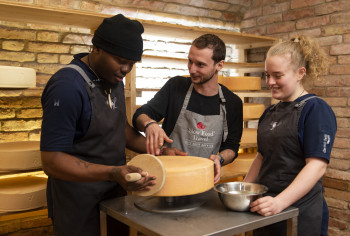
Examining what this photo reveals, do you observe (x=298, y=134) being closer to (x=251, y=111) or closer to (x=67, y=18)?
(x=251, y=111)

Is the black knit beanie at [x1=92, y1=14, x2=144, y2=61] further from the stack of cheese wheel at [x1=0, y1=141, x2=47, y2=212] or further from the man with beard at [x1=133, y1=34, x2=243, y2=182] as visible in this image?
the stack of cheese wheel at [x1=0, y1=141, x2=47, y2=212]

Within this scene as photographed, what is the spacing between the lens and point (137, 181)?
134 centimetres

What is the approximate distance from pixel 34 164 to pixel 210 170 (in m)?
1.35

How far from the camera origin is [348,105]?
3238 millimetres

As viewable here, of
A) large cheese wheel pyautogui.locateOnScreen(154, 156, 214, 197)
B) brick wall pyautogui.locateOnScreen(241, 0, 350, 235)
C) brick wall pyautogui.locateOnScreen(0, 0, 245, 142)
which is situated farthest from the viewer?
brick wall pyautogui.locateOnScreen(241, 0, 350, 235)

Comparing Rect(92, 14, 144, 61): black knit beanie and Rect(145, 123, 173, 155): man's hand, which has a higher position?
Rect(92, 14, 144, 61): black knit beanie

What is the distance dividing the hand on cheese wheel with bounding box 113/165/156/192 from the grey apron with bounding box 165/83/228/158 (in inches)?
31.1

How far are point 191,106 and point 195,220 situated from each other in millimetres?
938

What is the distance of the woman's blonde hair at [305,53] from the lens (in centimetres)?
169

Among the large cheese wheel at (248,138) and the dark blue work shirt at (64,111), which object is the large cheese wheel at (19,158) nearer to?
the dark blue work shirt at (64,111)

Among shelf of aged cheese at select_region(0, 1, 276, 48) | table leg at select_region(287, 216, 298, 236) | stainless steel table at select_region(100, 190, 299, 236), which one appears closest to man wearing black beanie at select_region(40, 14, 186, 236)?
stainless steel table at select_region(100, 190, 299, 236)

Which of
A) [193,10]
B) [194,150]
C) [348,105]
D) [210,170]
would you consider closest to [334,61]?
[348,105]

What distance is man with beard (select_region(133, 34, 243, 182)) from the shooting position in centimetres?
208

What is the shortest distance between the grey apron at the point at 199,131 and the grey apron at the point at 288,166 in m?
0.44
